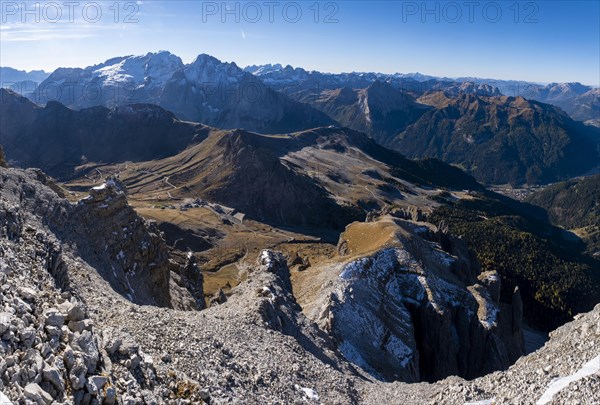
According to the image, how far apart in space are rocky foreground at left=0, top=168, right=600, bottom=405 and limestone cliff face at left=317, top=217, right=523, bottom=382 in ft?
35.6

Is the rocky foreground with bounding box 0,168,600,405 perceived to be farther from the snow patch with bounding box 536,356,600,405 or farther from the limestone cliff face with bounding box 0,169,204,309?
the limestone cliff face with bounding box 0,169,204,309

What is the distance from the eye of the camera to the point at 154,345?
91.0 ft

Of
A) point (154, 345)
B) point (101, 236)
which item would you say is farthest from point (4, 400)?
point (101, 236)

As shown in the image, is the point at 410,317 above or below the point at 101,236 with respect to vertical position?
below

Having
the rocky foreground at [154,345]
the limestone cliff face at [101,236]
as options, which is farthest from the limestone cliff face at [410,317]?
the limestone cliff face at [101,236]

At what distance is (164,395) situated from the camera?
2336 centimetres

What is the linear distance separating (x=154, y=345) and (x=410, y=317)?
52988mm

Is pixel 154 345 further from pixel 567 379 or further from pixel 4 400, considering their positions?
pixel 567 379

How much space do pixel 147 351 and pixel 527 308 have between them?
15880 centimetres

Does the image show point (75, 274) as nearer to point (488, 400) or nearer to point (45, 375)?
point (45, 375)

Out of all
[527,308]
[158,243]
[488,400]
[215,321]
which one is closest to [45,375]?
[215,321]

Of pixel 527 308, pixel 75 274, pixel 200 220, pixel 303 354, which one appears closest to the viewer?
pixel 75 274

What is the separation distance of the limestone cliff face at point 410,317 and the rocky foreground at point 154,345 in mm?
10858

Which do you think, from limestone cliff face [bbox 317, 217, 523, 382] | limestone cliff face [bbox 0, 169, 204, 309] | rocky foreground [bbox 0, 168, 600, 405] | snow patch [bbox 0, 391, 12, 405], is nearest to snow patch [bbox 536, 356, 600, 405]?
rocky foreground [bbox 0, 168, 600, 405]
